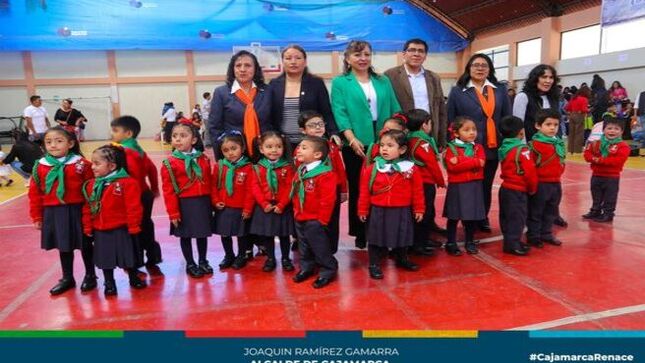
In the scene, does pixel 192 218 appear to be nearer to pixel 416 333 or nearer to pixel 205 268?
pixel 205 268

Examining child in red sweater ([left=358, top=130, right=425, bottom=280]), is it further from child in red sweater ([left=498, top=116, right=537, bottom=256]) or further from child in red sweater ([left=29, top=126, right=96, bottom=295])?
child in red sweater ([left=29, top=126, right=96, bottom=295])

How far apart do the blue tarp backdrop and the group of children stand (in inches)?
540

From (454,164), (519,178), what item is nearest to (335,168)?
(454,164)

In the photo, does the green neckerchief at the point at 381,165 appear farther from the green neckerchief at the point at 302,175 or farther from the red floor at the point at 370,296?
the red floor at the point at 370,296

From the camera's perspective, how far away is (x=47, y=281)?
3.27 metres

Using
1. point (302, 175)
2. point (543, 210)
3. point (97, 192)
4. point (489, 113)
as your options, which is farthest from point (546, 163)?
point (97, 192)

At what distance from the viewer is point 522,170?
347 centimetres

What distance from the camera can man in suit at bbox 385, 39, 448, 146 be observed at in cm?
361

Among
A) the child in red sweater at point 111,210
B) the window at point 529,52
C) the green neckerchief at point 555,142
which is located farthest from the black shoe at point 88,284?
the window at point 529,52

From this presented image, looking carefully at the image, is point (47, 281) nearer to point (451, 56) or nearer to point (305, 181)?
point (305, 181)

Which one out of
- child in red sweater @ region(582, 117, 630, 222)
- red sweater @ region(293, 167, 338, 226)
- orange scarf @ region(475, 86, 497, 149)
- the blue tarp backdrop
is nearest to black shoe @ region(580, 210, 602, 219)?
child in red sweater @ region(582, 117, 630, 222)

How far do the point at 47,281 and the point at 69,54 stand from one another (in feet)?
56.5

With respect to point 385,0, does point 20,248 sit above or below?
below

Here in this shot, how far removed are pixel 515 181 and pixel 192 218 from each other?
7.96 feet
